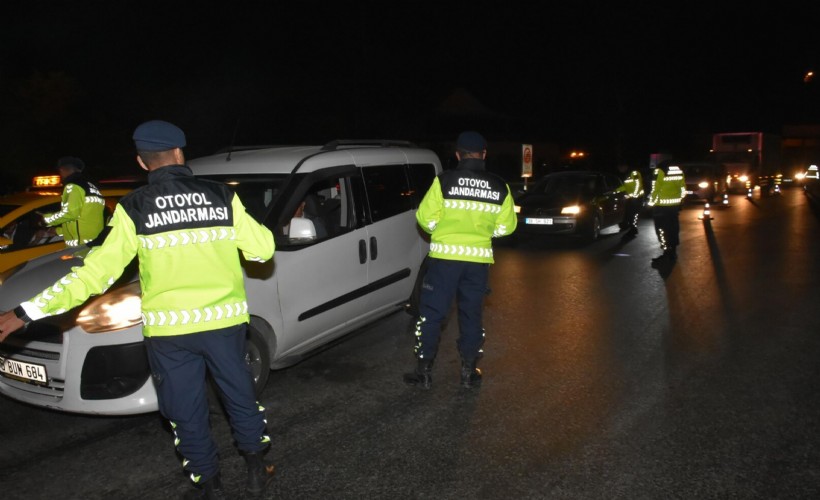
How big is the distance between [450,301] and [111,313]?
7.65ft

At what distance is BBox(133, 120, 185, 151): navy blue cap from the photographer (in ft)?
10.8

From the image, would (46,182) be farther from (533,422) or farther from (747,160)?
(747,160)

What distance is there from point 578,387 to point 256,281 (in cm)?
255

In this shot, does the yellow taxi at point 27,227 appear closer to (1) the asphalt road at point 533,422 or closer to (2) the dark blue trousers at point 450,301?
(1) the asphalt road at point 533,422

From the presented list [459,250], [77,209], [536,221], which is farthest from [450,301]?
[536,221]

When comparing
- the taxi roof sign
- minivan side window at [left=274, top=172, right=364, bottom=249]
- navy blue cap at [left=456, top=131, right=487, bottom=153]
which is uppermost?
navy blue cap at [left=456, top=131, right=487, bottom=153]

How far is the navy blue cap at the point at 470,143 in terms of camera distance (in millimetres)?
5102

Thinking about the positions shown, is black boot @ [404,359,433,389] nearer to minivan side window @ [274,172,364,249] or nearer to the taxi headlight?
minivan side window @ [274,172,364,249]

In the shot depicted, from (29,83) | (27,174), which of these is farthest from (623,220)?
(29,83)

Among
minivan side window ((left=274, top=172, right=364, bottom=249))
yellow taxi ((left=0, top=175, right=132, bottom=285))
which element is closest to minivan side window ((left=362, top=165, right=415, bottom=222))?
minivan side window ((left=274, top=172, right=364, bottom=249))

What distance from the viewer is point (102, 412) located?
419 centimetres

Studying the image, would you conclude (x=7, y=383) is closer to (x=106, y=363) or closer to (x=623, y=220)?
(x=106, y=363)

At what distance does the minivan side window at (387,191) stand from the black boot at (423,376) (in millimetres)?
1419

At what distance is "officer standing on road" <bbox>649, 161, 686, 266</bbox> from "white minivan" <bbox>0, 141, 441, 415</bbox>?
519 centimetres
